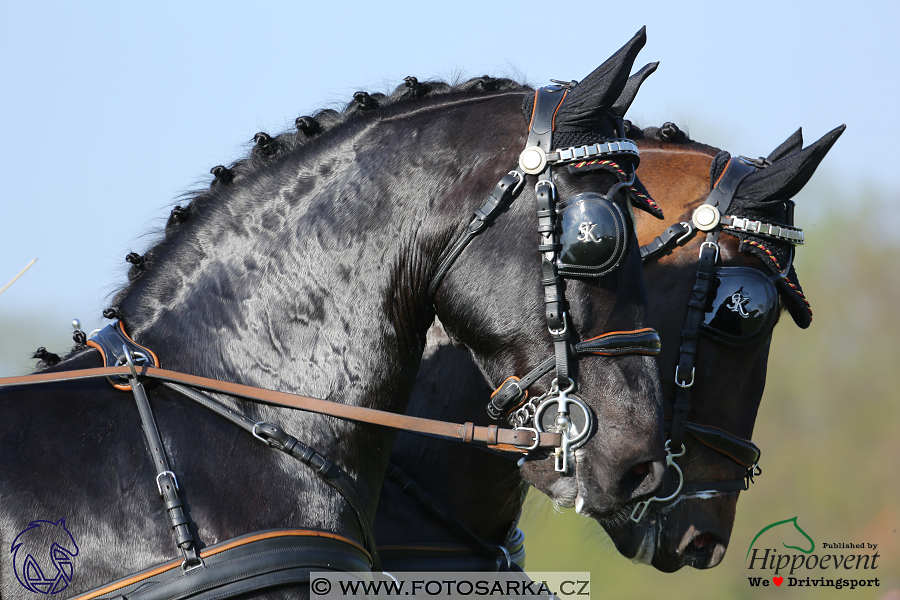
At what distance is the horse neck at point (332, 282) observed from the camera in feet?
8.67

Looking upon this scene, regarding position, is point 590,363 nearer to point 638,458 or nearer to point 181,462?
point 638,458

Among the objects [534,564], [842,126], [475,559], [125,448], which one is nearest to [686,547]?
[475,559]

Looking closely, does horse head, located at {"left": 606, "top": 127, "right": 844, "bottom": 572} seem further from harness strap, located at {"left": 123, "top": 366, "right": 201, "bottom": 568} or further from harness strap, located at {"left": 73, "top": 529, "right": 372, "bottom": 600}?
harness strap, located at {"left": 123, "top": 366, "right": 201, "bottom": 568}

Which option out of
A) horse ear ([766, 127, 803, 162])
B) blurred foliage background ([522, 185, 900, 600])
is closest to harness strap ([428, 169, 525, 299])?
horse ear ([766, 127, 803, 162])

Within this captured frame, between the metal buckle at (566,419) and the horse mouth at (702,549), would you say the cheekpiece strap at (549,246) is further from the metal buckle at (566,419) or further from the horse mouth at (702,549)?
the horse mouth at (702,549)

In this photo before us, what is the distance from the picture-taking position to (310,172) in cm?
281

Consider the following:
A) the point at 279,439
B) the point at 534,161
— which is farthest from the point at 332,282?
the point at 534,161

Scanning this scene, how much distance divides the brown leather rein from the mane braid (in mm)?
435

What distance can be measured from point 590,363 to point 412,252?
72 cm

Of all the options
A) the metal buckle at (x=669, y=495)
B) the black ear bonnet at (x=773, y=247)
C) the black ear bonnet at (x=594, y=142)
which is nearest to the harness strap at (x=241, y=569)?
the black ear bonnet at (x=594, y=142)

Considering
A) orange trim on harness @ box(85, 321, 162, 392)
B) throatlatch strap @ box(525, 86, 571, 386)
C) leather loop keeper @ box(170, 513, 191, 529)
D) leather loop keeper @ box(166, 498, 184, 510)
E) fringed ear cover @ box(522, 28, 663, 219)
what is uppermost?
fringed ear cover @ box(522, 28, 663, 219)

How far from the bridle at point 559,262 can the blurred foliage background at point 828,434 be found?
13031 millimetres

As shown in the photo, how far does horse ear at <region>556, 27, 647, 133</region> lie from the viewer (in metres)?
2.60

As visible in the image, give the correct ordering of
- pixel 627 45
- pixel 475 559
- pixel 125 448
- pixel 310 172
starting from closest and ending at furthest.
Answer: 1. pixel 125 448
2. pixel 627 45
3. pixel 310 172
4. pixel 475 559
